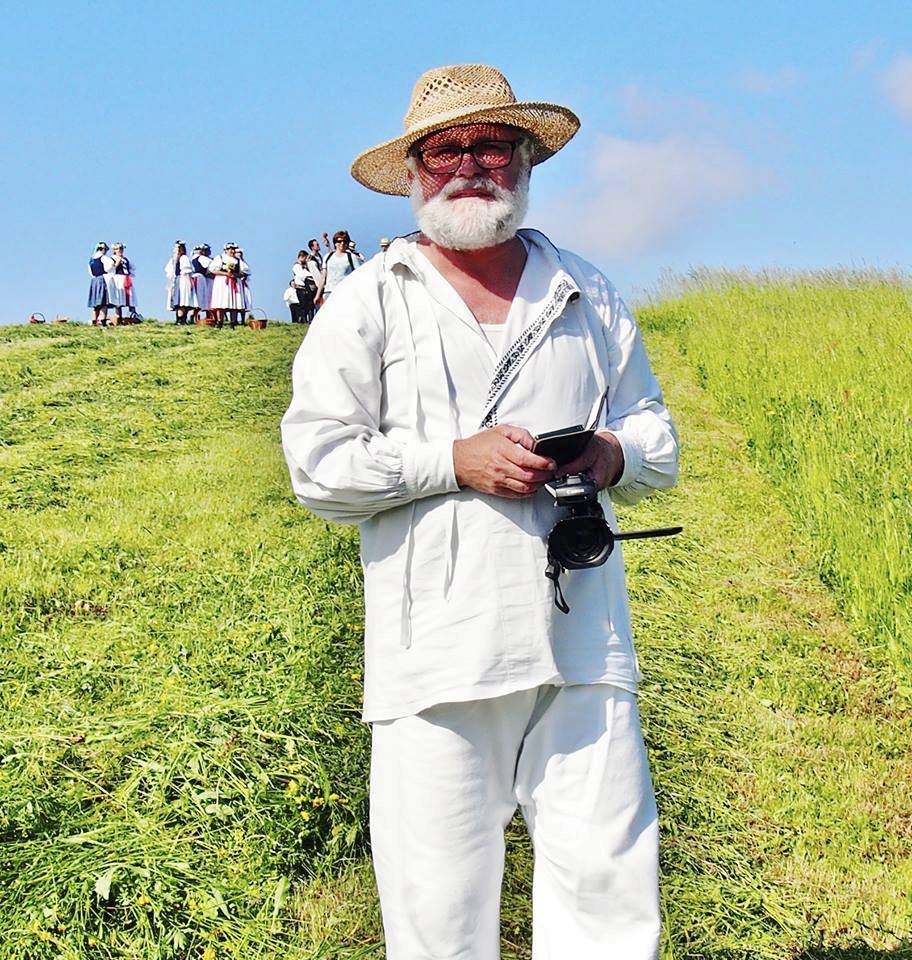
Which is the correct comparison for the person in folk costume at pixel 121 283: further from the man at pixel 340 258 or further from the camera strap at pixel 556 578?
the camera strap at pixel 556 578

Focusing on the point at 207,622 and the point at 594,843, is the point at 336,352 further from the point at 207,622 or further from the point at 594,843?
the point at 207,622

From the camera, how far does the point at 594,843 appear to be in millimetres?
2377

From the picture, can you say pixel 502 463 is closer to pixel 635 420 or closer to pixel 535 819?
pixel 635 420

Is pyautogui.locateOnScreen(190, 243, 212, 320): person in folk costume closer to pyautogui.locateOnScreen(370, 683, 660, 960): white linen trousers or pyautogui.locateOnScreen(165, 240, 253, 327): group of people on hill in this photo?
pyautogui.locateOnScreen(165, 240, 253, 327): group of people on hill

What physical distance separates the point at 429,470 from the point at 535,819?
75 centimetres

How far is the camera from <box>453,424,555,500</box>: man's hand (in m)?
2.29

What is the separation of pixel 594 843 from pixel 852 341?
891 cm

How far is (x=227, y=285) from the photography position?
1964 cm

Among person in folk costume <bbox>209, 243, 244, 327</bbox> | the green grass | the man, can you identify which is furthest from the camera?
person in folk costume <bbox>209, 243, 244, 327</bbox>

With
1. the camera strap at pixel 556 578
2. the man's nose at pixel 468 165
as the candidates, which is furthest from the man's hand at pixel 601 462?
the man's nose at pixel 468 165

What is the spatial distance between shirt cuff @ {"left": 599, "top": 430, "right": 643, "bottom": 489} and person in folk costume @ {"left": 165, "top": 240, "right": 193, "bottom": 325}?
18578 millimetres

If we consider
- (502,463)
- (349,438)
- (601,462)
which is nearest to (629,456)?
(601,462)

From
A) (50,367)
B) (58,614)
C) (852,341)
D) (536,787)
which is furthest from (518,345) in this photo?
(50,367)

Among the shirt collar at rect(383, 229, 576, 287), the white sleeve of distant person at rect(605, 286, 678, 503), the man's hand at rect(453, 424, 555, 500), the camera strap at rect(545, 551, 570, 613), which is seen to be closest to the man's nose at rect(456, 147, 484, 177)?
the shirt collar at rect(383, 229, 576, 287)
